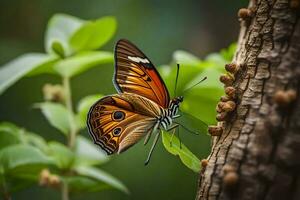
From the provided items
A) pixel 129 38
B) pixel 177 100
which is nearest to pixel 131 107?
pixel 177 100

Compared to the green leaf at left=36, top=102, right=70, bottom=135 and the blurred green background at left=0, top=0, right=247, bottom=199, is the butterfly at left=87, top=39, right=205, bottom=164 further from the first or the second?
the blurred green background at left=0, top=0, right=247, bottom=199

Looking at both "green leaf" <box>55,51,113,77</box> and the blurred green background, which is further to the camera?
the blurred green background

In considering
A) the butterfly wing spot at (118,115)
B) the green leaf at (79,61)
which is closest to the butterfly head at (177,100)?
the butterfly wing spot at (118,115)

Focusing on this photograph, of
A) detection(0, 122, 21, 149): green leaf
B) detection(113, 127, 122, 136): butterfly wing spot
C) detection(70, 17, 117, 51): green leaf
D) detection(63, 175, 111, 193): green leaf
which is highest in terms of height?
detection(70, 17, 117, 51): green leaf

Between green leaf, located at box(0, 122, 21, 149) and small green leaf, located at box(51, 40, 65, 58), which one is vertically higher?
small green leaf, located at box(51, 40, 65, 58)

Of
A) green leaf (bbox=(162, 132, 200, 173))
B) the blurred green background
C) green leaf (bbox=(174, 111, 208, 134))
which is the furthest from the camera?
the blurred green background

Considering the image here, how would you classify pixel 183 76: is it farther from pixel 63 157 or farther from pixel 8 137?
pixel 8 137

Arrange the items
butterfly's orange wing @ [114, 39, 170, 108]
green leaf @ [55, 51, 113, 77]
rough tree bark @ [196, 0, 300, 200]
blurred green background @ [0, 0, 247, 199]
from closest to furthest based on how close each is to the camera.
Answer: rough tree bark @ [196, 0, 300, 200] → butterfly's orange wing @ [114, 39, 170, 108] → green leaf @ [55, 51, 113, 77] → blurred green background @ [0, 0, 247, 199]

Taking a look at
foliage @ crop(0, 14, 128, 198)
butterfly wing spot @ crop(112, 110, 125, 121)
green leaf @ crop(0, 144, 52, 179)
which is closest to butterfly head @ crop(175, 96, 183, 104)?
butterfly wing spot @ crop(112, 110, 125, 121)
